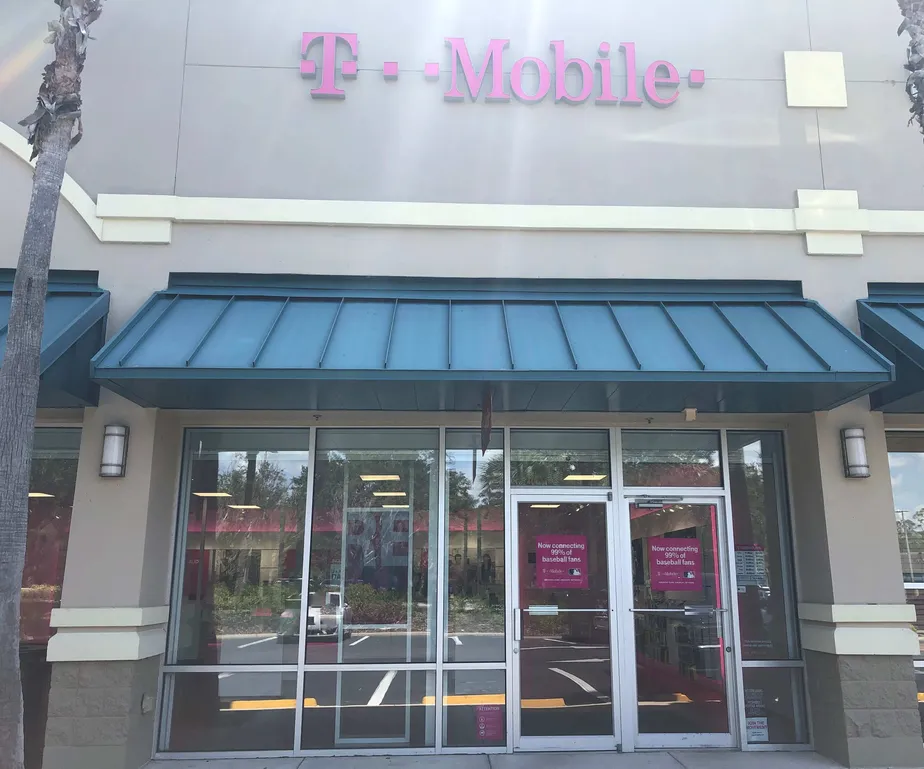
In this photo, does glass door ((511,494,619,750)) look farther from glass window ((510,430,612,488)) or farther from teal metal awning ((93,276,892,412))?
teal metal awning ((93,276,892,412))

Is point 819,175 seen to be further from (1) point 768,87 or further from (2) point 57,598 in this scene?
(2) point 57,598

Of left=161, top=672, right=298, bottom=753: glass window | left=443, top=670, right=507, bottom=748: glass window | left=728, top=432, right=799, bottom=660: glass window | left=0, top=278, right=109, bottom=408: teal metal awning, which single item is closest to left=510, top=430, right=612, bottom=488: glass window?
left=728, top=432, right=799, bottom=660: glass window

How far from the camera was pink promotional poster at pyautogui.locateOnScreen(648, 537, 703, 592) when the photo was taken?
304 inches

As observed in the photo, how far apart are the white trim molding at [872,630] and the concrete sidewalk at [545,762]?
1.09 meters

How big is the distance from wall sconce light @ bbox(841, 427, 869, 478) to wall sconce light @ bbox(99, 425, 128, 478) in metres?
6.79

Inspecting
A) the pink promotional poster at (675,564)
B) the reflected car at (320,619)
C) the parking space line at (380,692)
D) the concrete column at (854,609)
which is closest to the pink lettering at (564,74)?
the concrete column at (854,609)

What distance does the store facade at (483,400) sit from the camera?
6961mm

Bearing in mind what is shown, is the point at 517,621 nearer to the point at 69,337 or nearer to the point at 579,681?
the point at 579,681

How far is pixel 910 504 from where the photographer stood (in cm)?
803

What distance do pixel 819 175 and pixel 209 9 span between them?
683cm

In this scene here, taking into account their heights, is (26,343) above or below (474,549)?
above

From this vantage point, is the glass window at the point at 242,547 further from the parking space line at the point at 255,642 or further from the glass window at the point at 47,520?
the glass window at the point at 47,520

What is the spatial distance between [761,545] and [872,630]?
128 cm

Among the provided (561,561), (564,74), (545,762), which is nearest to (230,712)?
(545,762)
